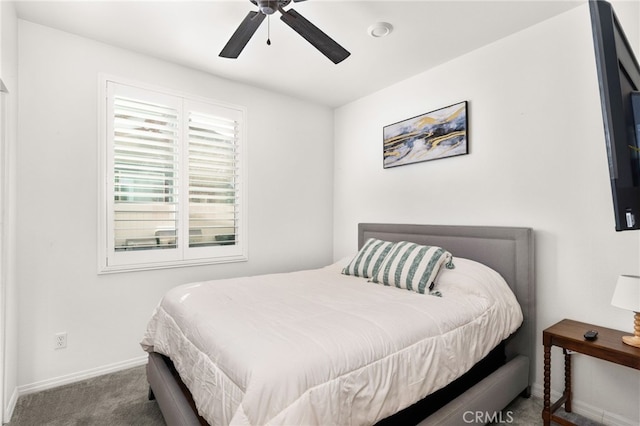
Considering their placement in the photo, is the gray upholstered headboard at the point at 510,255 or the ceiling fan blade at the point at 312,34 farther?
the gray upholstered headboard at the point at 510,255

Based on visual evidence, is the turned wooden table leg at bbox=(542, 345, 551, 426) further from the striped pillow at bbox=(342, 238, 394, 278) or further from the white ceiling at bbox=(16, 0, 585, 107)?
the white ceiling at bbox=(16, 0, 585, 107)

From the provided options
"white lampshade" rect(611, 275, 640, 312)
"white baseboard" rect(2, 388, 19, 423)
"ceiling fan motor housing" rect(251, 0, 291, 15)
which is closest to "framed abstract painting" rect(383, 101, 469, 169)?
"white lampshade" rect(611, 275, 640, 312)

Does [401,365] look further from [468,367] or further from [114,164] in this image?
[114,164]

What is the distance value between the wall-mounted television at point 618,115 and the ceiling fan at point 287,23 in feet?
4.59

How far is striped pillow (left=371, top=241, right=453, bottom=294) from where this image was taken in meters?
2.25

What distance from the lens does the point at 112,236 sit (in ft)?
8.71

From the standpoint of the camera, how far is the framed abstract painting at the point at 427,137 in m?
2.78

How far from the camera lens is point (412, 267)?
2336mm

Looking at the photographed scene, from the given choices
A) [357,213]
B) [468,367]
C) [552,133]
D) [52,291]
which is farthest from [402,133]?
[52,291]

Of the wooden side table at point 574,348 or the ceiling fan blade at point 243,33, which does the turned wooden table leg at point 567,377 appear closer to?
the wooden side table at point 574,348

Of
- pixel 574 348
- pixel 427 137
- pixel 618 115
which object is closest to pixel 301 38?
pixel 427 137

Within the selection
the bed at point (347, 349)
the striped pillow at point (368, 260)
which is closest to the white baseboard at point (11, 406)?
the bed at point (347, 349)

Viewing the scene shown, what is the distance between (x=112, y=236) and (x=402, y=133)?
2.75 metres

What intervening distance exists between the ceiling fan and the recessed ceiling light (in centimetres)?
44
